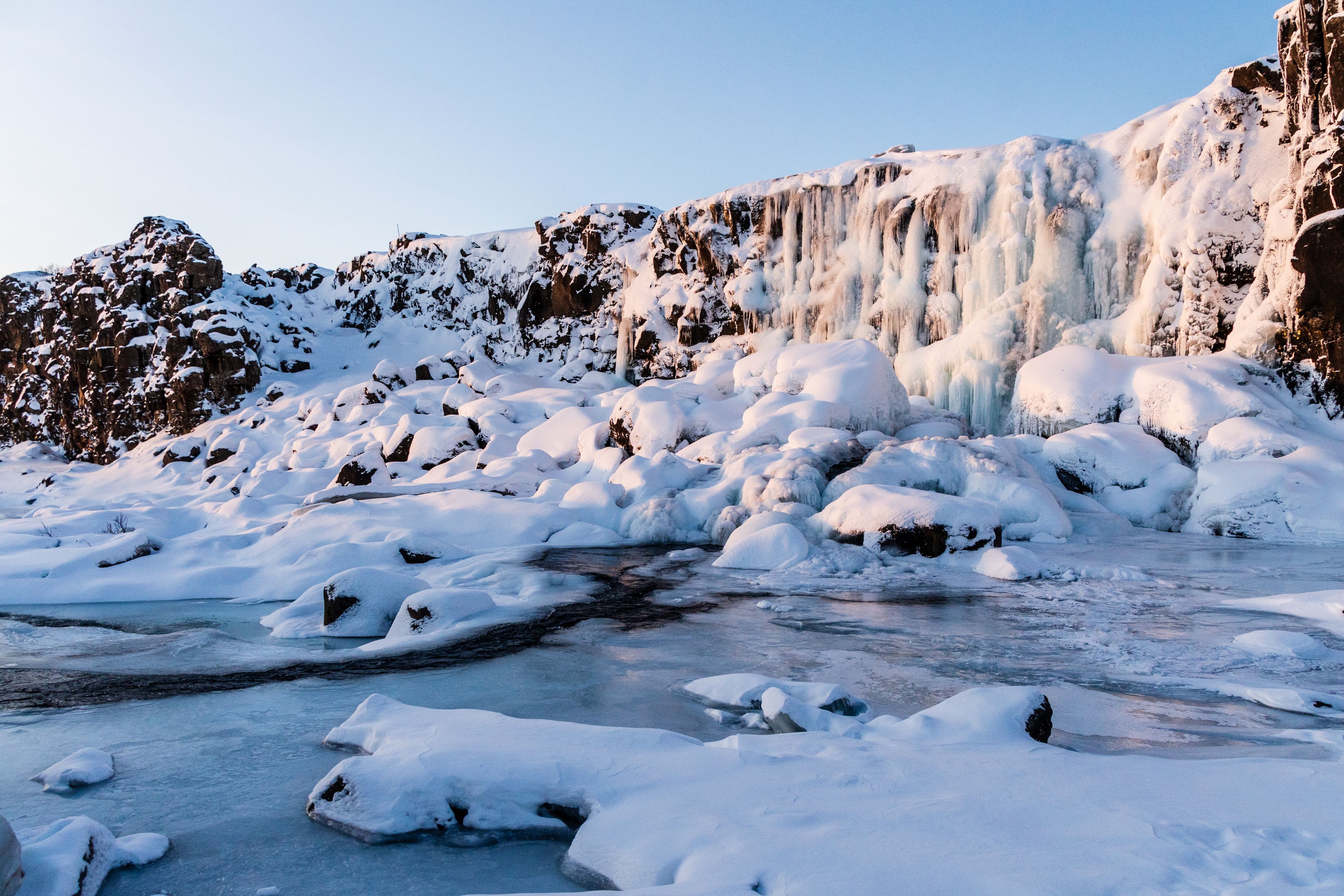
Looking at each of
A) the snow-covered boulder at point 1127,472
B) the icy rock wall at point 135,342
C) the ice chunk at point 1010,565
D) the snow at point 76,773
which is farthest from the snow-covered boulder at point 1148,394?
the icy rock wall at point 135,342

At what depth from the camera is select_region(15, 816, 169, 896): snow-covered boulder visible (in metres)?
2.50

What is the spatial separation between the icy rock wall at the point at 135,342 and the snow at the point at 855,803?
35331 mm

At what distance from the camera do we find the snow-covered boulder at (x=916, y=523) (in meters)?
10.4

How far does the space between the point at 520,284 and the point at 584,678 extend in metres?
31.6

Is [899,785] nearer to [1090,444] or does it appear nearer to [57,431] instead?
[1090,444]

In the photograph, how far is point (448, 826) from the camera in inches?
119

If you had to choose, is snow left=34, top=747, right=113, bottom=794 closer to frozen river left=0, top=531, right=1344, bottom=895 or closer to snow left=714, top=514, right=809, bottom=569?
frozen river left=0, top=531, right=1344, bottom=895

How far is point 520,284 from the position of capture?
35.1 metres

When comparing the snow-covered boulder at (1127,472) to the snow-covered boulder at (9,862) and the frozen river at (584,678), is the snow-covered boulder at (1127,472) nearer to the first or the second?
the frozen river at (584,678)

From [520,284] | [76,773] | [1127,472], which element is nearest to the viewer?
[76,773]

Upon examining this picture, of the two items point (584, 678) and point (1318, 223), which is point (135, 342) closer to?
point (584, 678)

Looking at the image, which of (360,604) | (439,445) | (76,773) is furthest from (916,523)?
(439,445)

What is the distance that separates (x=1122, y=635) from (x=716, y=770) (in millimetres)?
4519

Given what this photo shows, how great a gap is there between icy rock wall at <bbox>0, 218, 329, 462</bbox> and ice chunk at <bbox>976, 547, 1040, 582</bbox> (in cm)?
3303
